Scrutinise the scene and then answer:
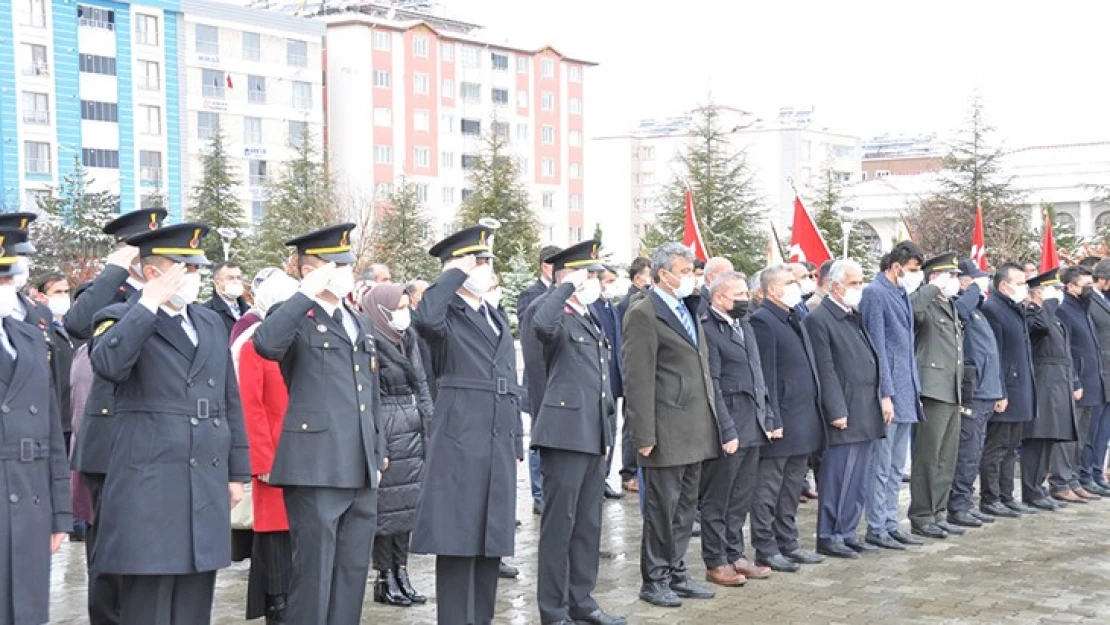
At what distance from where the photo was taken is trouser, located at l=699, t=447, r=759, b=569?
9141 millimetres

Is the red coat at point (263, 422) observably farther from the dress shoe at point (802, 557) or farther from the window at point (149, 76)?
the window at point (149, 76)

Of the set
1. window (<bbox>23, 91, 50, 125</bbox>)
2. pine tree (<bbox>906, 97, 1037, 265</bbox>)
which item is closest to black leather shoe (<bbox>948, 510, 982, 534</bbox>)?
pine tree (<bbox>906, 97, 1037, 265</bbox>)

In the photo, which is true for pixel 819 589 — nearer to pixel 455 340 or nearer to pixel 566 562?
pixel 566 562

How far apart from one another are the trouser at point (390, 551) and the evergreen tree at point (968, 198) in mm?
37626

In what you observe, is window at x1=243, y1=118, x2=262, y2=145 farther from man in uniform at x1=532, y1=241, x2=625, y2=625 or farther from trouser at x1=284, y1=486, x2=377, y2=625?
trouser at x1=284, y1=486, x2=377, y2=625

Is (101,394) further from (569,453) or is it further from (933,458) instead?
(933,458)

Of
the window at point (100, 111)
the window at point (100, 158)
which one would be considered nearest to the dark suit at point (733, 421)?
the window at point (100, 158)

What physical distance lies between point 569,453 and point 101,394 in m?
2.64

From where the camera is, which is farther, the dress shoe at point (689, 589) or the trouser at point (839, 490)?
the trouser at point (839, 490)

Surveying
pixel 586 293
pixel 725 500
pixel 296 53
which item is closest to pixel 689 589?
pixel 725 500

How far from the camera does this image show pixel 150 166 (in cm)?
6588

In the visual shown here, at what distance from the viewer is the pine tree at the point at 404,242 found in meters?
48.7

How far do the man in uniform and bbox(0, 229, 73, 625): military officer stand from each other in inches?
113

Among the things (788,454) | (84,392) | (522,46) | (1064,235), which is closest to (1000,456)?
(788,454)
